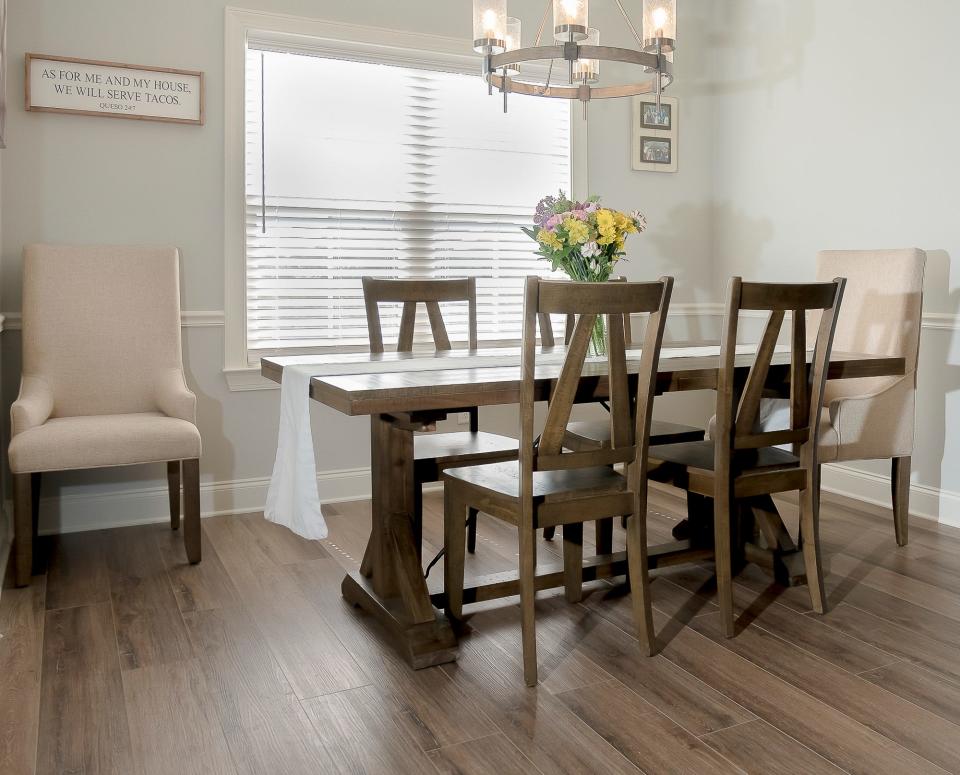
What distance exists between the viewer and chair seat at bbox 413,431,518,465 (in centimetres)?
259

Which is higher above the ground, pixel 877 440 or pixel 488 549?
pixel 877 440

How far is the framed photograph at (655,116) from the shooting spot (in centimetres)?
446

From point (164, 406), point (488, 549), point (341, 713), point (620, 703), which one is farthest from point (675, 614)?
point (164, 406)

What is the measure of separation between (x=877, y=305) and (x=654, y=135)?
1.63m

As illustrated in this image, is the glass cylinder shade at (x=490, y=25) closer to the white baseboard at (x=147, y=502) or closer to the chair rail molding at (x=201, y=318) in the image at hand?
the chair rail molding at (x=201, y=318)

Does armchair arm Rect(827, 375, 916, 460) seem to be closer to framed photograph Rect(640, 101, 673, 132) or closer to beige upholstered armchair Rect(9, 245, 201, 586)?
framed photograph Rect(640, 101, 673, 132)

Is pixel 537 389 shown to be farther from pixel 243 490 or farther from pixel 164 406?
pixel 243 490

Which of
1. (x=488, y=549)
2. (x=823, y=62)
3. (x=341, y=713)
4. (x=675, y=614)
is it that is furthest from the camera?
(x=823, y=62)

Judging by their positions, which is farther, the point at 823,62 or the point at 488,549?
the point at 823,62

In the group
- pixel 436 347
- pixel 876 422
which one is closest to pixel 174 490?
pixel 436 347

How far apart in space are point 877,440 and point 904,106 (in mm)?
1451

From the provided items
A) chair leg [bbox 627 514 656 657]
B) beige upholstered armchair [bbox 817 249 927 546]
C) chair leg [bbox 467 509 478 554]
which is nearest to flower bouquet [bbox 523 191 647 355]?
chair leg [bbox 627 514 656 657]

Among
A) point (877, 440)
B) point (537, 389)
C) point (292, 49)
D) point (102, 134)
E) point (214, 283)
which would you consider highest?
point (292, 49)

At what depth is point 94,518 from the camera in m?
3.44
